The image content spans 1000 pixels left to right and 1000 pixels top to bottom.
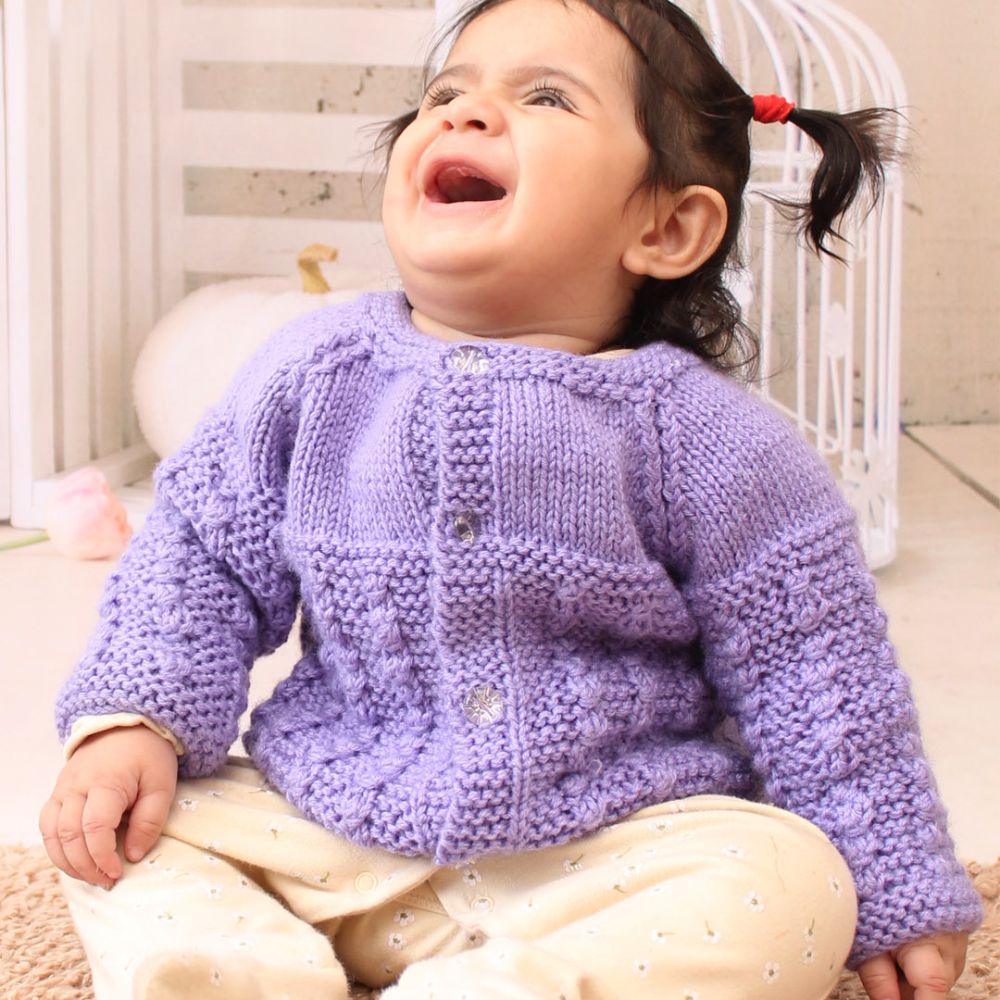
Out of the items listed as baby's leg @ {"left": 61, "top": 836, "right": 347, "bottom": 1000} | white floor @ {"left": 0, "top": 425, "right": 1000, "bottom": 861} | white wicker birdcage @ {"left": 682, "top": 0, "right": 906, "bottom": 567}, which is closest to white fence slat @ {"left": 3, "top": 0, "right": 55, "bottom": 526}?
white floor @ {"left": 0, "top": 425, "right": 1000, "bottom": 861}

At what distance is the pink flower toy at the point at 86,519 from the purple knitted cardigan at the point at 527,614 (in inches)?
34.3

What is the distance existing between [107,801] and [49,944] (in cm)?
15

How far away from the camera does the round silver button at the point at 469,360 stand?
823 mm

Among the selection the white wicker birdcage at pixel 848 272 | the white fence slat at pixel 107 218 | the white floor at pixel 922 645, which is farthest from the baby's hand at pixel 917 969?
the white fence slat at pixel 107 218

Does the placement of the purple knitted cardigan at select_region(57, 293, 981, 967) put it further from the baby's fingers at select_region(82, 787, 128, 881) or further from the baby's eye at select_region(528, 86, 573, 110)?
the baby's eye at select_region(528, 86, 573, 110)

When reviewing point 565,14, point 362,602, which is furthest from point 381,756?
point 565,14

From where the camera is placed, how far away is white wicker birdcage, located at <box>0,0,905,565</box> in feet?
5.77

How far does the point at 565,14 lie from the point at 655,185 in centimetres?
12

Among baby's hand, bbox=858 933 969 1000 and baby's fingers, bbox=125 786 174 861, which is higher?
baby's fingers, bbox=125 786 174 861

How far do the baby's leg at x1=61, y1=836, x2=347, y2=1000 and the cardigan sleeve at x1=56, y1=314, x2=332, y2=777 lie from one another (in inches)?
3.2

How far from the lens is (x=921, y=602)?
1.64m

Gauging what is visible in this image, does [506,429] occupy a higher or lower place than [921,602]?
→ higher

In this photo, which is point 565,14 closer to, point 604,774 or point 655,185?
point 655,185

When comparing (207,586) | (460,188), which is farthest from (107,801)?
(460,188)
